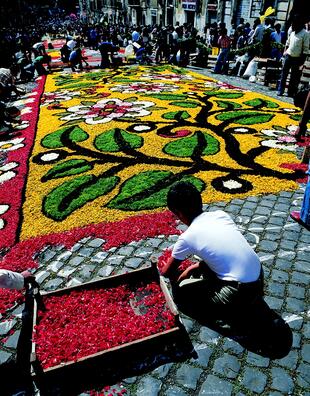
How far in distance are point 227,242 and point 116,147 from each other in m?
4.29

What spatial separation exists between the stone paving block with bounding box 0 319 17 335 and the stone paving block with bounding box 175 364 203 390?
1.54m

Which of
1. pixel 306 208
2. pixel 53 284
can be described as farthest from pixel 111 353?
pixel 306 208

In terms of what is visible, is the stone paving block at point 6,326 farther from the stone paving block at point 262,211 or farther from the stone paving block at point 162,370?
the stone paving block at point 262,211

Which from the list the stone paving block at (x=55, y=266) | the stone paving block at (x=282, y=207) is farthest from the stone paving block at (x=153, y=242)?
the stone paving block at (x=282, y=207)

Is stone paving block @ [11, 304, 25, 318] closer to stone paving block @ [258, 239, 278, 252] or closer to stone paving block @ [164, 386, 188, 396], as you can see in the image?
stone paving block @ [164, 386, 188, 396]

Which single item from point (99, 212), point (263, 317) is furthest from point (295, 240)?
point (99, 212)

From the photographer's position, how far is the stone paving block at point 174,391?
2398 millimetres

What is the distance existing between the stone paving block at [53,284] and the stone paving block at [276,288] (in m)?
2.12

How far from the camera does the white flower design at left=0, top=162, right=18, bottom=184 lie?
5.67 meters

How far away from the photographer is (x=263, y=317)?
9.37 ft

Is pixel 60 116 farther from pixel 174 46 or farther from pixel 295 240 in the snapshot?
pixel 174 46

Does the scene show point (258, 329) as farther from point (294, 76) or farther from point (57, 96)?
point (57, 96)

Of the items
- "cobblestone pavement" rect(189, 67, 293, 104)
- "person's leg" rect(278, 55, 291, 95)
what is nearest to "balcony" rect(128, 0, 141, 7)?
"cobblestone pavement" rect(189, 67, 293, 104)

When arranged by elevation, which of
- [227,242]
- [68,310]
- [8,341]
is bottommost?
[8,341]
